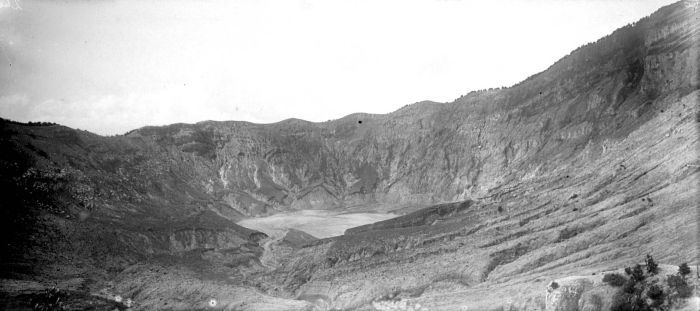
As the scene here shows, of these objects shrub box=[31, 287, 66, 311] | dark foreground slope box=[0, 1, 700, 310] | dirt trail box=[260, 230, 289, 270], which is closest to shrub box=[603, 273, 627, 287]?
dark foreground slope box=[0, 1, 700, 310]

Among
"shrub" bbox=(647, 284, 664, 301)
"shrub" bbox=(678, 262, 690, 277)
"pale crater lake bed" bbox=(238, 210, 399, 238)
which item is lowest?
"shrub" bbox=(647, 284, 664, 301)

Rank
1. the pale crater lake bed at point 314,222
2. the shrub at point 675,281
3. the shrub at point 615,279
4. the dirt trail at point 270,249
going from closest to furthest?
the shrub at point 675,281
the shrub at point 615,279
the dirt trail at point 270,249
the pale crater lake bed at point 314,222

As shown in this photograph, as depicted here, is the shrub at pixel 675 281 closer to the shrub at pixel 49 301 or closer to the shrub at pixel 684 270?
the shrub at pixel 684 270

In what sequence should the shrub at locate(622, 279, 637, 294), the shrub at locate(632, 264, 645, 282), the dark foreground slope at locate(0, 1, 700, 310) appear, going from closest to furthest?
the shrub at locate(622, 279, 637, 294) → the shrub at locate(632, 264, 645, 282) → the dark foreground slope at locate(0, 1, 700, 310)

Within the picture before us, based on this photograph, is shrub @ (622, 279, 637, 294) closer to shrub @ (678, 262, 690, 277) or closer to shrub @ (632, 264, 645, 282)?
shrub @ (632, 264, 645, 282)

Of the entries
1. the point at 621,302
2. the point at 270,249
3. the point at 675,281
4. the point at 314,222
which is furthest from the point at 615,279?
the point at 314,222

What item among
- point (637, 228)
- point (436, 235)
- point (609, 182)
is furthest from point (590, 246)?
point (436, 235)

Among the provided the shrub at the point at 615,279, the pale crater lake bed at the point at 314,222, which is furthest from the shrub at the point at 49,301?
the pale crater lake bed at the point at 314,222
